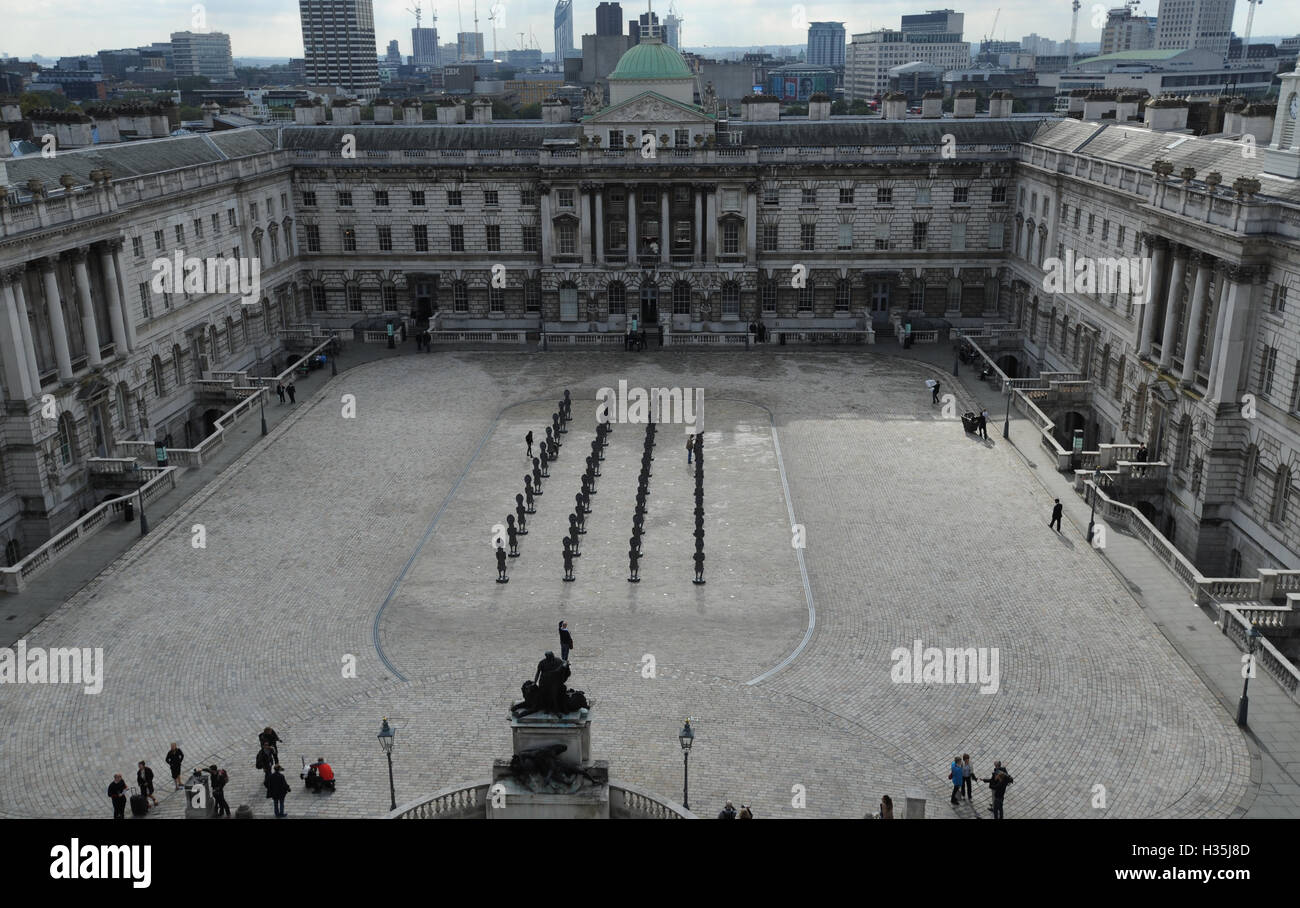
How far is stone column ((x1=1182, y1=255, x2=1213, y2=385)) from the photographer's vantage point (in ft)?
147

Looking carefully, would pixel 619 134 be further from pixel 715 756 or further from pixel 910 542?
pixel 715 756

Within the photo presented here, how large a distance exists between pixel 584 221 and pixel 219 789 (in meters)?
54.6

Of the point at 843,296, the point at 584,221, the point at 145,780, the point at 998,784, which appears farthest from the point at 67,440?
the point at 843,296

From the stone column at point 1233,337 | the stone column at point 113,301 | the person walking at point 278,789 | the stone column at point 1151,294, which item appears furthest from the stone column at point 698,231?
the person walking at point 278,789

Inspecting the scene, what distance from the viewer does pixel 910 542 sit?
43.2 meters

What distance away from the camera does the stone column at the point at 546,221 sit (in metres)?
75.7

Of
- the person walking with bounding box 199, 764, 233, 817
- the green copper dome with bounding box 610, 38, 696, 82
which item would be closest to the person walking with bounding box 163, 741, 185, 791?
the person walking with bounding box 199, 764, 233, 817

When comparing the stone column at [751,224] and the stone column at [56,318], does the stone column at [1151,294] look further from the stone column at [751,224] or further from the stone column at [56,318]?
the stone column at [56,318]

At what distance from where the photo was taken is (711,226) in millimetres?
75875

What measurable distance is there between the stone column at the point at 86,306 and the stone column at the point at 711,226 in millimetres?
38322

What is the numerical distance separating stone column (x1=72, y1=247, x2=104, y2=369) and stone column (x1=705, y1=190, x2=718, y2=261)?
38.3 m

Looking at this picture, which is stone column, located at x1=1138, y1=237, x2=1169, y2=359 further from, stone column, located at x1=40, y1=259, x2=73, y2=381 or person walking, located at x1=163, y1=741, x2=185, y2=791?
stone column, located at x1=40, y1=259, x2=73, y2=381

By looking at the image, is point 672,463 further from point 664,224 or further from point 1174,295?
point 664,224
